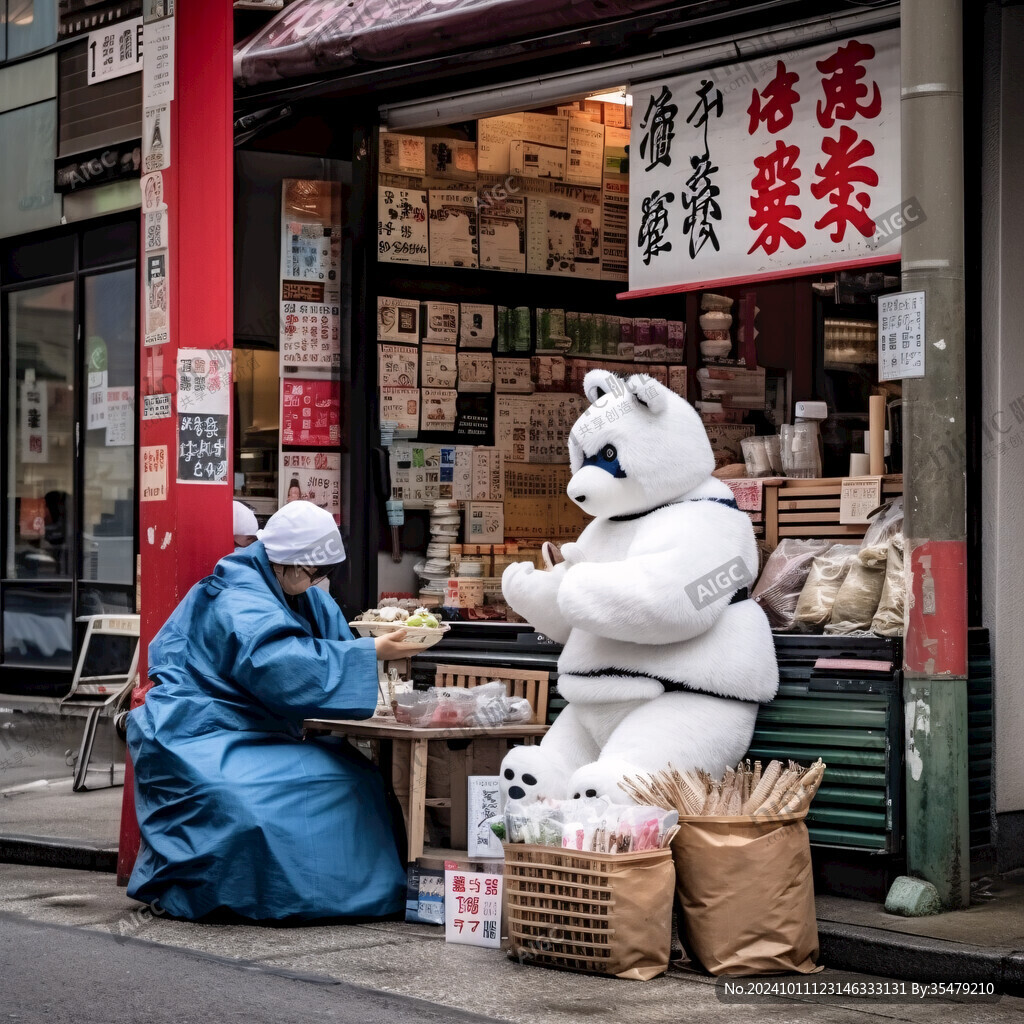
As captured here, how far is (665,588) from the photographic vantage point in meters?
6.14

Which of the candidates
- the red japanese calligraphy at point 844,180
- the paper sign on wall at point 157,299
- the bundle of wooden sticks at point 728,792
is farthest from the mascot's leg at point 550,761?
the red japanese calligraphy at point 844,180

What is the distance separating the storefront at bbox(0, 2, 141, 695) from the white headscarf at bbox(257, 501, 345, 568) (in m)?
5.58

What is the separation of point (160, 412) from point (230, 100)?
1.49 m

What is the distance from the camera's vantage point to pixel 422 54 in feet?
28.5

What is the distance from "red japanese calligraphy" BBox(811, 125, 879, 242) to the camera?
7492 mm

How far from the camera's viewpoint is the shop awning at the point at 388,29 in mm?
7938

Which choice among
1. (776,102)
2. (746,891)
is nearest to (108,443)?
(776,102)

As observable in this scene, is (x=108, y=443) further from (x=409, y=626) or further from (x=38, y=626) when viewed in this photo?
(x=409, y=626)

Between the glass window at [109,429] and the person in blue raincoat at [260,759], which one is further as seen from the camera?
the glass window at [109,429]

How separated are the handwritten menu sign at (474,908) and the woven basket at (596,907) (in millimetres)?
399

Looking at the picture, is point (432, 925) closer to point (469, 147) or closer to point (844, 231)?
point (844, 231)

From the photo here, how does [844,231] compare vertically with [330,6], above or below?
below

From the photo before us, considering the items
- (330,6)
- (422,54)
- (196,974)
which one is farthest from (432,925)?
(330,6)

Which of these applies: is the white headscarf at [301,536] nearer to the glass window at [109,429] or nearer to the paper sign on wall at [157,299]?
the paper sign on wall at [157,299]
